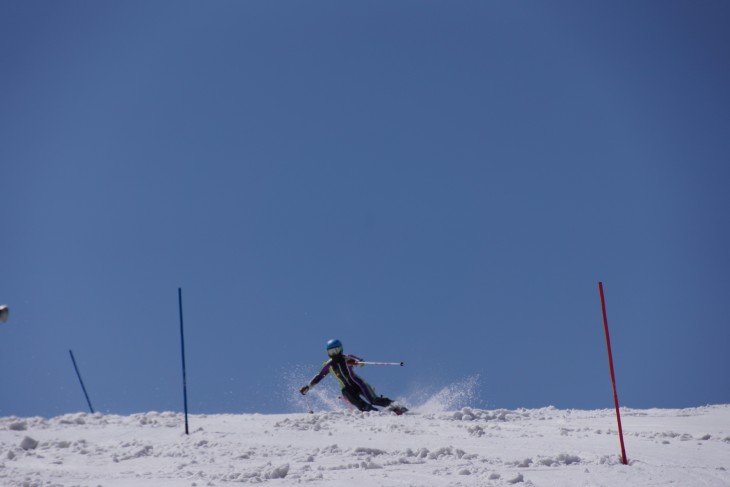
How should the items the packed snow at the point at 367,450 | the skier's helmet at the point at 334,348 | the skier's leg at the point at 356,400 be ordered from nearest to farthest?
the packed snow at the point at 367,450 < the skier's leg at the point at 356,400 < the skier's helmet at the point at 334,348

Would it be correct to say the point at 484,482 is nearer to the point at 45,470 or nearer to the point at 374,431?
the point at 374,431

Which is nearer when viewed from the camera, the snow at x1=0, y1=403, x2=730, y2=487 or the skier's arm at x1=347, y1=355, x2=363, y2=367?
the snow at x1=0, y1=403, x2=730, y2=487

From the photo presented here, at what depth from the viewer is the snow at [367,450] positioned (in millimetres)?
7121

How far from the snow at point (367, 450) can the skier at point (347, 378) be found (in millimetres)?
3501

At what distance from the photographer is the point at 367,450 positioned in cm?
861

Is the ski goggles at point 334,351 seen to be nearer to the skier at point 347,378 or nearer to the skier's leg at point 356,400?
the skier at point 347,378

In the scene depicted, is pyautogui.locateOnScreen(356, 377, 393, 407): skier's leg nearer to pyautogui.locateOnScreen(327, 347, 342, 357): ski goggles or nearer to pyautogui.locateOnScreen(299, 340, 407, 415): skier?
pyautogui.locateOnScreen(299, 340, 407, 415): skier

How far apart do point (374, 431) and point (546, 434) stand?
2.69m

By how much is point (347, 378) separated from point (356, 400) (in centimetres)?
58

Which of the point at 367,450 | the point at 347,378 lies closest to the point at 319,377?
the point at 347,378

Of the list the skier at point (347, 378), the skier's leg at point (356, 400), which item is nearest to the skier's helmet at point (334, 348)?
the skier at point (347, 378)

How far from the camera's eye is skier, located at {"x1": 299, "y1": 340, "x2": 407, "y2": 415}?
16.4 meters

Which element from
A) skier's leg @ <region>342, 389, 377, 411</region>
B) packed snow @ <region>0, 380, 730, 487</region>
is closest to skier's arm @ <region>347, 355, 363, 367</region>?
skier's leg @ <region>342, 389, 377, 411</region>

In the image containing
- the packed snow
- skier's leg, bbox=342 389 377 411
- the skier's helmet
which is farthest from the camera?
the skier's helmet
